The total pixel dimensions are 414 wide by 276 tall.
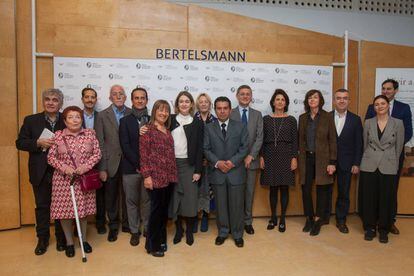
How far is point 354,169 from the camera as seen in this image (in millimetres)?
3713

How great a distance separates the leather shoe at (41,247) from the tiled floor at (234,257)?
2.3 inches

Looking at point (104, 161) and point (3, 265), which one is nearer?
point (3, 265)

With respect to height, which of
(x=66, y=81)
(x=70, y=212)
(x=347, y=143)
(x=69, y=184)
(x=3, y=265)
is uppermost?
(x=66, y=81)

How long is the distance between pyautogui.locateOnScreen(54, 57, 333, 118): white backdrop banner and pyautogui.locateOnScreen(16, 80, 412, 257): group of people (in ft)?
1.49

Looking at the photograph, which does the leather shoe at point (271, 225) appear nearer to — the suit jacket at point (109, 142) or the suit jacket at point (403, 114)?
the suit jacket at point (403, 114)

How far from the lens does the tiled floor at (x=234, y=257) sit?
110 inches

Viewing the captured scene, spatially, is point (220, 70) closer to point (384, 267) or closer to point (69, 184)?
point (69, 184)

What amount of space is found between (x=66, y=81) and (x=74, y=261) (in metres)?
2.05

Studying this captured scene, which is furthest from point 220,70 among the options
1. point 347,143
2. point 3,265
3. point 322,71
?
point 3,265

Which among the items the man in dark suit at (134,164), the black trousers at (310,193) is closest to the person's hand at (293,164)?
the black trousers at (310,193)

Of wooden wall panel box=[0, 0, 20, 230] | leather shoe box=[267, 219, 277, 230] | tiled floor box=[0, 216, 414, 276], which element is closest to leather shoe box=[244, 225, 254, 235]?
tiled floor box=[0, 216, 414, 276]

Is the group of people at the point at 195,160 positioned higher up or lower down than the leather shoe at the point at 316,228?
higher up

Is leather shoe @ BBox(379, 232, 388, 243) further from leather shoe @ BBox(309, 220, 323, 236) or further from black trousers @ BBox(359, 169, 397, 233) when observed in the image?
leather shoe @ BBox(309, 220, 323, 236)

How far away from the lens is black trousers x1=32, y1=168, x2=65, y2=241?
10.3ft
